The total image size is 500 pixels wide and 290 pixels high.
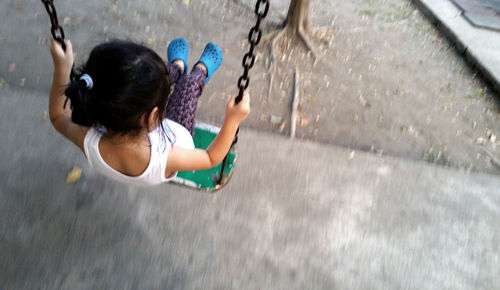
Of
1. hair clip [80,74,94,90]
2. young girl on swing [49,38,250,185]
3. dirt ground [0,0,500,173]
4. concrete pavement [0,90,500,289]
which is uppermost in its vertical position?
hair clip [80,74,94,90]

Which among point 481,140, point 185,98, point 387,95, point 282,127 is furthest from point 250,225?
point 481,140

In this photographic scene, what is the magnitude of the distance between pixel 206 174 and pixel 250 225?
0.43 m

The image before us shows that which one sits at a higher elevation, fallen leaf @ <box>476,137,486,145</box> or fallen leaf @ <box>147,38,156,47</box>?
fallen leaf @ <box>147,38,156,47</box>

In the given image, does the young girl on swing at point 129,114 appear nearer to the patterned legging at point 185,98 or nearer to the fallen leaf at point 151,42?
Result: the patterned legging at point 185,98

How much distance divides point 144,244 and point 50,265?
41cm

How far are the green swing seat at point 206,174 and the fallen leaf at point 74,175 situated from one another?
0.71m

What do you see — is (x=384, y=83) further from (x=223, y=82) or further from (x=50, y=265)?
(x=50, y=265)

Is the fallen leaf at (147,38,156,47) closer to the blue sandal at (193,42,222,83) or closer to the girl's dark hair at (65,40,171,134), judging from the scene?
the blue sandal at (193,42,222,83)

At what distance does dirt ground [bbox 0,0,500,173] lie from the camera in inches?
91.7

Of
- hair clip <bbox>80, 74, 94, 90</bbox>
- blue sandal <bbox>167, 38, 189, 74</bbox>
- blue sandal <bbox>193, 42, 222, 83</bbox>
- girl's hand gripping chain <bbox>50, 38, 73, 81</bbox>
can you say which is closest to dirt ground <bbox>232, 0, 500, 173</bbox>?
blue sandal <bbox>193, 42, 222, 83</bbox>

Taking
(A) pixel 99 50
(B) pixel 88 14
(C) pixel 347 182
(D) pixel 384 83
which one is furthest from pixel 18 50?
(D) pixel 384 83

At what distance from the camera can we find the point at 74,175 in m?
1.76

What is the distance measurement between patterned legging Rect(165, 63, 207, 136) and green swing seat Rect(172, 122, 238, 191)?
68 mm

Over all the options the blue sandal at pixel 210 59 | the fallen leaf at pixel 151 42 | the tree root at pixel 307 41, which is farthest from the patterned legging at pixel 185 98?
the tree root at pixel 307 41
